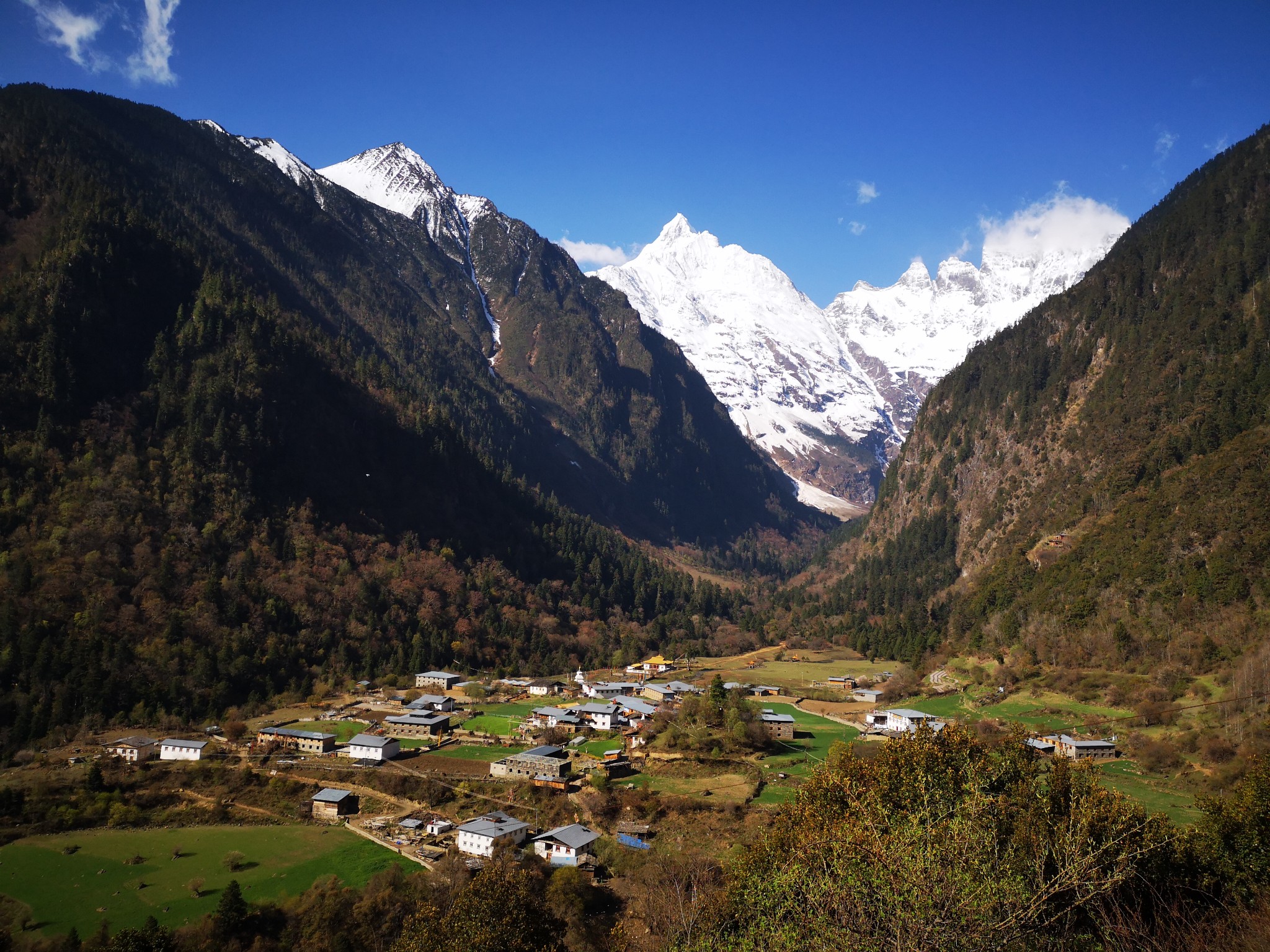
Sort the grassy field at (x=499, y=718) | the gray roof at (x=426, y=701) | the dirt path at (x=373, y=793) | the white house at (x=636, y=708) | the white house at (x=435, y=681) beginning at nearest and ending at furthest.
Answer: the dirt path at (x=373, y=793) → the grassy field at (x=499, y=718) → the white house at (x=636, y=708) → the gray roof at (x=426, y=701) → the white house at (x=435, y=681)

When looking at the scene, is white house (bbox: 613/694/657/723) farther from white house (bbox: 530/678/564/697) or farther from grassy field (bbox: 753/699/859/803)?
grassy field (bbox: 753/699/859/803)

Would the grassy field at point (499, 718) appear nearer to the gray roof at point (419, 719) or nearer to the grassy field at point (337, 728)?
the gray roof at point (419, 719)

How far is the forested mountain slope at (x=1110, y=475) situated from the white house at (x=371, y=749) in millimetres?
63865

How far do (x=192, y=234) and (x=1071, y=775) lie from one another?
176 m

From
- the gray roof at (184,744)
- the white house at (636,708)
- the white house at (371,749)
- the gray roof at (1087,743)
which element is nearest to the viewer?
the gray roof at (1087,743)

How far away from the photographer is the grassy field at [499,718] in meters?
74.3

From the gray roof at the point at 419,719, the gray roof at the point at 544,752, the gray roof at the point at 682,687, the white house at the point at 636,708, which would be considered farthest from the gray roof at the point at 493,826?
the gray roof at the point at 682,687

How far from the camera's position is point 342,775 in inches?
2360

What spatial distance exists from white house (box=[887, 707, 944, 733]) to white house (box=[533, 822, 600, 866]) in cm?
3273

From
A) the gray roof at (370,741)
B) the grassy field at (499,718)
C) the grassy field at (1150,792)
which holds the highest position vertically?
the grassy field at (1150,792)

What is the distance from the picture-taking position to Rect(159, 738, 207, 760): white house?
202ft

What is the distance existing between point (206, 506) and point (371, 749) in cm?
4882

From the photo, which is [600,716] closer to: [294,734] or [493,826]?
[294,734]

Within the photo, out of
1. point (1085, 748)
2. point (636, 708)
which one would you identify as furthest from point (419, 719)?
point (1085, 748)
